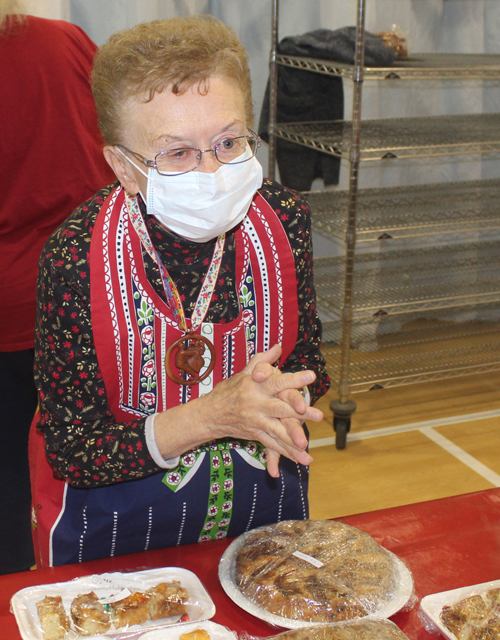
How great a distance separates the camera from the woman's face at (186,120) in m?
1.11

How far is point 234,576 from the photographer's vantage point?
1.06 metres

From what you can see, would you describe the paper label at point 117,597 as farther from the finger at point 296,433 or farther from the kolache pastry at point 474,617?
the kolache pastry at point 474,617

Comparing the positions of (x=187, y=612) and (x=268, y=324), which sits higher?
(x=268, y=324)

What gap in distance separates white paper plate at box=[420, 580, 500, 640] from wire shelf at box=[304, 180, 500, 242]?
1.96 metres

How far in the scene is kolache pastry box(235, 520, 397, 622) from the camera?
99cm

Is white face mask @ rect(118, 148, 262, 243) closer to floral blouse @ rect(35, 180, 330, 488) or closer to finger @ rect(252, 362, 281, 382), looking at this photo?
floral blouse @ rect(35, 180, 330, 488)

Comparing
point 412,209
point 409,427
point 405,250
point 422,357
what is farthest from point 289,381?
point 405,250

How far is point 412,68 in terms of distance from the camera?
2.75m

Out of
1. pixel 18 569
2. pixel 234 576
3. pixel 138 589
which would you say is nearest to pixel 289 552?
pixel 234 576

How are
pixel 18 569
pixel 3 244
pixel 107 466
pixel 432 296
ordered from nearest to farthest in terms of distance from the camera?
1. pixel 107 466
2. pixel 3 244
3. pixel 18 569
4. pixel 432 296

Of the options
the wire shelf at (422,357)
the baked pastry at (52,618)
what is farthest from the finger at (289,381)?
the wire shelf at (422,357)

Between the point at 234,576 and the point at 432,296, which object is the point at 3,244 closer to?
the point at 234,576

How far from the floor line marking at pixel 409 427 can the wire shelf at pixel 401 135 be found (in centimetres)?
113

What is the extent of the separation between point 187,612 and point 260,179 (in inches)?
27.4
